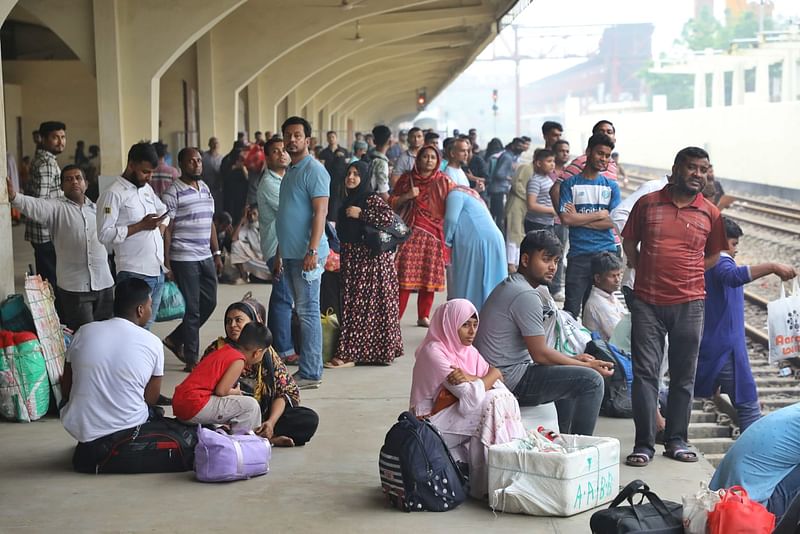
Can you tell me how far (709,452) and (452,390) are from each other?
3418 millimetres

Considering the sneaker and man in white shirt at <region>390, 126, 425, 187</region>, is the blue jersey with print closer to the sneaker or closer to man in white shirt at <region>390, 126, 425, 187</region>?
the sneaker

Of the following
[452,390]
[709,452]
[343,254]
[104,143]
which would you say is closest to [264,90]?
[104,143]

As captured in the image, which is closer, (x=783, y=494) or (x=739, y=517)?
(x=739, y=517)

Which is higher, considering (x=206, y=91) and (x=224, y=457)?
(x=206, y=91)

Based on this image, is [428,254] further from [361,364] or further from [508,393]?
[508,393]

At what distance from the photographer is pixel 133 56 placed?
44.4 ft

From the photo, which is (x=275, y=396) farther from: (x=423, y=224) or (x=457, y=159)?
(x=457, y=159)

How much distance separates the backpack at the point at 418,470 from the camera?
5332 millimetres

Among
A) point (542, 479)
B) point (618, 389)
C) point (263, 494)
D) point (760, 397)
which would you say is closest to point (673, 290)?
point (618, 389)

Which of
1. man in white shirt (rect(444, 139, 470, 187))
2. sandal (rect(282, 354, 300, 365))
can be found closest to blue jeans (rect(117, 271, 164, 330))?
sandal (rect(282, 354, 300, 365))

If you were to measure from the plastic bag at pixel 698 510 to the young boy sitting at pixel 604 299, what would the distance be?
11.5 ft

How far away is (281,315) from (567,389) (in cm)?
308

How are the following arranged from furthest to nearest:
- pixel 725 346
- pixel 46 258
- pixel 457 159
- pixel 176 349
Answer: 1. pixel 457 159
2. pixel 46 258
3. pixel 176 349
4. pixel 725 346

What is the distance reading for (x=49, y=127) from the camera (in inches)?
336
